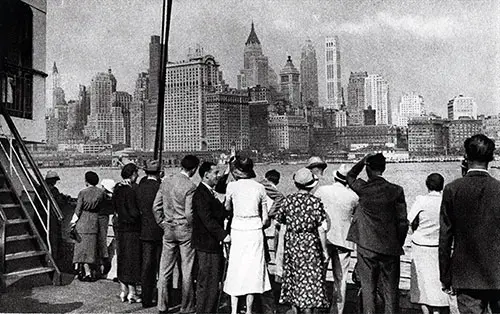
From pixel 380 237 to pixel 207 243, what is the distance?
1407 mm

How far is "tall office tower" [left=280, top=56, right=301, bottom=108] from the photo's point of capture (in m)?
85.7

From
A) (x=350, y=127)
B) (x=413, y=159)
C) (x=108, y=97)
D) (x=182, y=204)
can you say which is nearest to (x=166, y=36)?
(x=182, y=204)

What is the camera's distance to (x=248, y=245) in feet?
12.8

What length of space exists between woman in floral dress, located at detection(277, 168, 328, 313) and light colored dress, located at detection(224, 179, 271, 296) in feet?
0.79

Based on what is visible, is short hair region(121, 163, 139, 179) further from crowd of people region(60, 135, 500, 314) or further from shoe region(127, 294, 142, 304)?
shoe region(127, 294, 142, 304)

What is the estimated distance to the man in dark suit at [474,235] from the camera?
2.74m

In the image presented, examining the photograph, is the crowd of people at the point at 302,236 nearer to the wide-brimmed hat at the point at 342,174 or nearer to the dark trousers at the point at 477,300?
the wide-brimmed hat at the point at 342,174

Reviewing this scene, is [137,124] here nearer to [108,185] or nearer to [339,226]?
[108,185]

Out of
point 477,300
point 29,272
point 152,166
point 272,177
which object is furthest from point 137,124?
point 477,300

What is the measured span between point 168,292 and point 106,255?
70.0 inches

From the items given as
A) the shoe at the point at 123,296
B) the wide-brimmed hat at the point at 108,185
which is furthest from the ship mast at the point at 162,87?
the shoe at the point at 123,296

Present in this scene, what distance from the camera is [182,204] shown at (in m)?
4.44

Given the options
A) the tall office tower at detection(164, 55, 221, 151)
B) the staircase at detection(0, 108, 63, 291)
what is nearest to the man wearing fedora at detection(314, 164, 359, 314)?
the staircase at detection(0, 108, 63, 291)

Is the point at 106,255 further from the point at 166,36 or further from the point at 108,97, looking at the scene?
the point at 108,97
